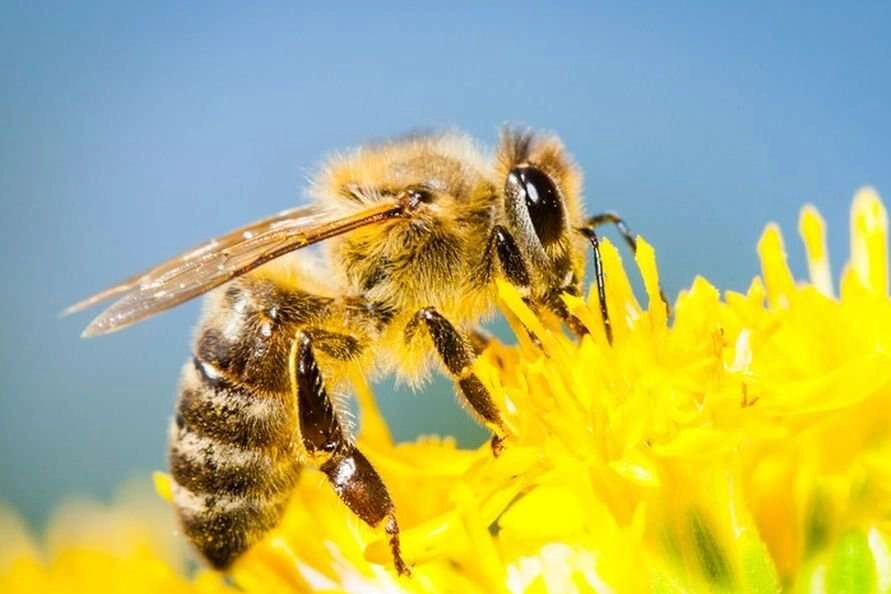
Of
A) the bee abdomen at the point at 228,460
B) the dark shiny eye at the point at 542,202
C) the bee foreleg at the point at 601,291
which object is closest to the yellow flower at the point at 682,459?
the bee foreleg at the point at 601,291

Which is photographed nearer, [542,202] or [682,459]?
[682,459]

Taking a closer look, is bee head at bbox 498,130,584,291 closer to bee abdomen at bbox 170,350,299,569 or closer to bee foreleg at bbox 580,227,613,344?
bee foreleg at bbox 580,227,613,344

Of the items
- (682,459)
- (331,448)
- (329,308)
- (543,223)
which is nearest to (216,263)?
(329,308)

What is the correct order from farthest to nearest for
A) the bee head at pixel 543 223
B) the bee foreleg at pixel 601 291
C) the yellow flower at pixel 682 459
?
the bee head at pixel 543 223 < the bee foreleg at pixel 601 291 < the yellow flower at pixel 682 459

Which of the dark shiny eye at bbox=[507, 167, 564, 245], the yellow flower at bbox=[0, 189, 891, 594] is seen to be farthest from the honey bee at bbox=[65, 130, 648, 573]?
the yellow flower at bbox=[0, 189, 891, 594]

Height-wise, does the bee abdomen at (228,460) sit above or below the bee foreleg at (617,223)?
below

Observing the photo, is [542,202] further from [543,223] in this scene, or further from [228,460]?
[228,460]

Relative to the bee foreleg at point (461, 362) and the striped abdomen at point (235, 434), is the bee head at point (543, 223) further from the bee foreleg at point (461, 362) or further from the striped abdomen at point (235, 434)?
the striped abdomen at point (235, 434)
